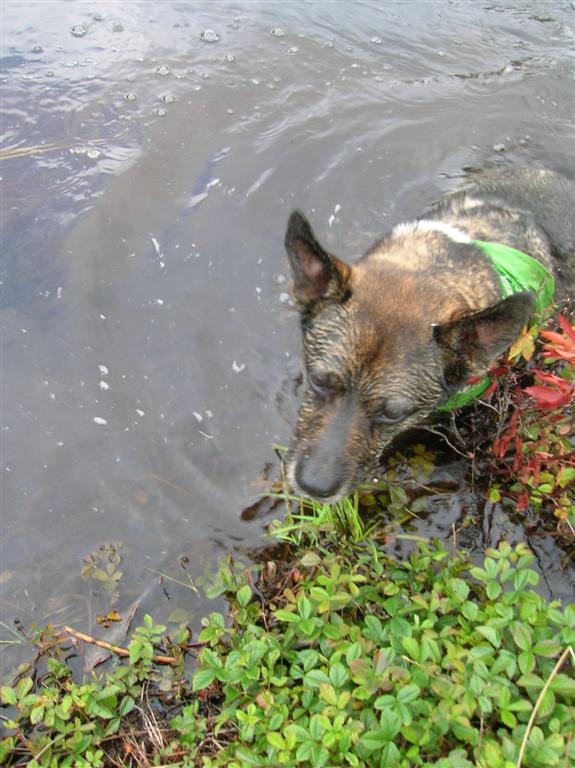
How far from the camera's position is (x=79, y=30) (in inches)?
309

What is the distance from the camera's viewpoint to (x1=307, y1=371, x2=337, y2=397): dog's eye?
3.45 metres

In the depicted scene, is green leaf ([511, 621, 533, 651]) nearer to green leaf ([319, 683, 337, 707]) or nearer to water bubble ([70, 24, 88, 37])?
green leaf ([319, 683, 337, 707])

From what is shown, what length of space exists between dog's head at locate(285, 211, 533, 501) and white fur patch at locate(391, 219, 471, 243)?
2.77 feet

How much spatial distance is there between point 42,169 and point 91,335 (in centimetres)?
227

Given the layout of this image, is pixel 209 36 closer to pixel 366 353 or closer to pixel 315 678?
pixel 366 353

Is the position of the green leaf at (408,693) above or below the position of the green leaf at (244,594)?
above

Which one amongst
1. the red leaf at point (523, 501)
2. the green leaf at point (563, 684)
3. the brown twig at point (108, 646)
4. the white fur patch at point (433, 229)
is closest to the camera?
the green leaf at point (563, 684)

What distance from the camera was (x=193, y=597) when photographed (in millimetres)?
3721

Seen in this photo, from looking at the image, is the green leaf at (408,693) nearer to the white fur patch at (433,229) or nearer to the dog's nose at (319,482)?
the dog's nose at (319,482)

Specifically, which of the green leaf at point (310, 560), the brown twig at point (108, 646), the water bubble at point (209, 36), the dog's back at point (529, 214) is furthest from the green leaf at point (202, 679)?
the water bubble at point (209, 36)

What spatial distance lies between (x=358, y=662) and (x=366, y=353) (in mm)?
1538

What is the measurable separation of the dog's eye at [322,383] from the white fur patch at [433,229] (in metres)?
1.57

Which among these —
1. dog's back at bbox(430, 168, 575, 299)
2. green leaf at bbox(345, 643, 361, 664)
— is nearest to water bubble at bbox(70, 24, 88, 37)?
dog's back at bbox(430, 168, 575, 299)

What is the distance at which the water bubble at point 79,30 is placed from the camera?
782cm
